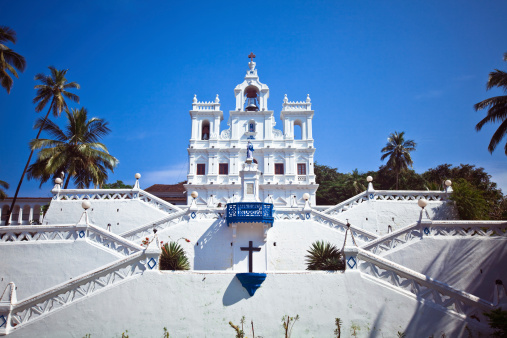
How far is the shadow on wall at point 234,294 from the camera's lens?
11664 millimetres

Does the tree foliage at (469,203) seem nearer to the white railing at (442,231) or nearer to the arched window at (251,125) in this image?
the white railing at (442,231)

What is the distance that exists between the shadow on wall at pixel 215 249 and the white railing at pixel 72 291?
24.1 feet

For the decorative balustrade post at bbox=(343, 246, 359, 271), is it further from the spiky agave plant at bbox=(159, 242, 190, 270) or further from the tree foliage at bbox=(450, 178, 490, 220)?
the tree foliage at bbox=(450, 178, 490, 220)

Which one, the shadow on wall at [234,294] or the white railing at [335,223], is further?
the white railing at [335,223]

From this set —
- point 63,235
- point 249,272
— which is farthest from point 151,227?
point 249,272

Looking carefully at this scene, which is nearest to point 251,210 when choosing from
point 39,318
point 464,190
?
point 39,318

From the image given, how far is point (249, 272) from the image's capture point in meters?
13.6

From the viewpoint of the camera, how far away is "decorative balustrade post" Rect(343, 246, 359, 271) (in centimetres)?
1193

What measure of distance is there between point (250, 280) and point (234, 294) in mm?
663

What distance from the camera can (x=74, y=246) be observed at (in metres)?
16.0

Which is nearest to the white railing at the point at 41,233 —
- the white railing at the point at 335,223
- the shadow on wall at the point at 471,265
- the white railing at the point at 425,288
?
the white railing at the point at 335,223

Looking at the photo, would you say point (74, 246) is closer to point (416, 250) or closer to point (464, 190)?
point (416, 250)

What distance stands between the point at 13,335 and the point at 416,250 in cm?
1472

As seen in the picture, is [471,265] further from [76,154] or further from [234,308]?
[76,154]
